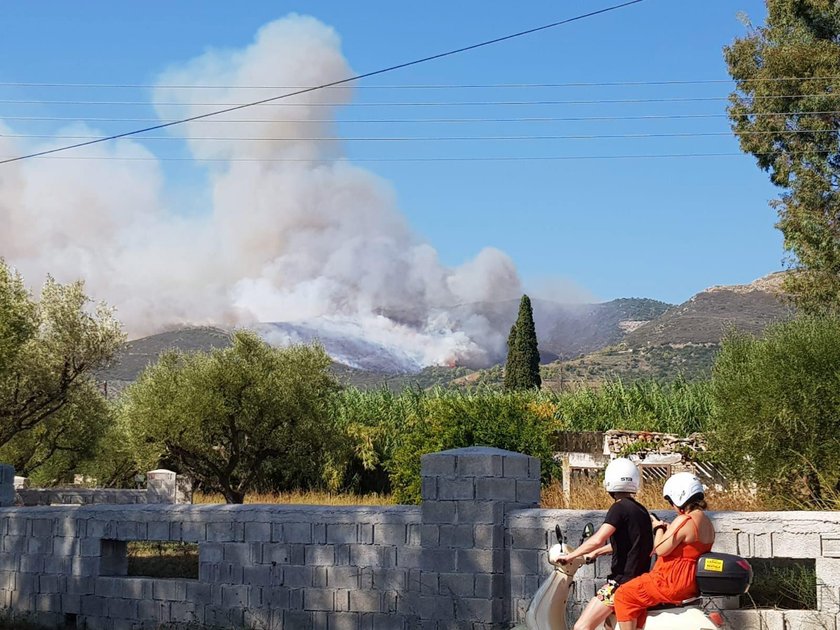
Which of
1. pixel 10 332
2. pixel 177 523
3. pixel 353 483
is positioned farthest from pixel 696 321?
pixel 177 523

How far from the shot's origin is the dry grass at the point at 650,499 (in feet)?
57.8

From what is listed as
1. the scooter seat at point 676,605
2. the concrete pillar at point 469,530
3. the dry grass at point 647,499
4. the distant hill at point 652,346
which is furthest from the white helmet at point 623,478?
the distant hill at point 652,346

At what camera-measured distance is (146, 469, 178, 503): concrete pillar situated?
Answer: 27484 millimetres


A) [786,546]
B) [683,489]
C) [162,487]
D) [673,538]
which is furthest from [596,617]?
[162,487]

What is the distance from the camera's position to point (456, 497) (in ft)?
38.7

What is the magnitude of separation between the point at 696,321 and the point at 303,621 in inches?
4791

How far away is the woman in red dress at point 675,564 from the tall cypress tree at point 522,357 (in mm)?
54528

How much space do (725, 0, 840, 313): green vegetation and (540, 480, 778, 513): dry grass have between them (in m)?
15.4

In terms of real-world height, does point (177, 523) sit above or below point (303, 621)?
above

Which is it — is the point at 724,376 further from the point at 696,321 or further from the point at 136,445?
the point at 696,321

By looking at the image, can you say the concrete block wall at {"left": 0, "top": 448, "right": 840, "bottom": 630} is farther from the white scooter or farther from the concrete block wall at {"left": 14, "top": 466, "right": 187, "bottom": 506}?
the concrete block wall at {"left": 14, "top": 466, "right": 187, "bottom": 506}

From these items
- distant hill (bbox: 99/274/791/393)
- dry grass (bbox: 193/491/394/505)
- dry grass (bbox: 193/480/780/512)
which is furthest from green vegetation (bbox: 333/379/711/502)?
distant hill (bbox: 99/274/791/393)

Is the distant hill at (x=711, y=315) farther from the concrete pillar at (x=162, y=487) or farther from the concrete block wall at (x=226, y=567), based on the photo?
the concrete block wall at (x=226, y=567)

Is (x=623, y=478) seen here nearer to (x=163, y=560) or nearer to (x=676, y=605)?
(x=676, y=605)
